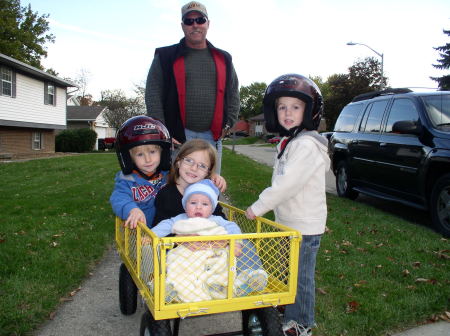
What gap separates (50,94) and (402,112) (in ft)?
83.2

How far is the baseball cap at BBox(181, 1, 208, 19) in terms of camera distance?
4090mm

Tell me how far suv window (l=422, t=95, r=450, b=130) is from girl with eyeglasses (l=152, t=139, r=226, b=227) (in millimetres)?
4451

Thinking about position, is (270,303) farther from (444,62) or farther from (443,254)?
(444,62)

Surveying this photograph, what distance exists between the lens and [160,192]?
11.3 ft

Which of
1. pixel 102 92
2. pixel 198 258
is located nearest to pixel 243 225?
pixel 198 258

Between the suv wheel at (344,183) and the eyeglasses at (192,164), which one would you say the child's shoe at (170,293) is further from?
the suv wheel at (344,183)

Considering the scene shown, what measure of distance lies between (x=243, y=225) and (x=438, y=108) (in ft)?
15.2

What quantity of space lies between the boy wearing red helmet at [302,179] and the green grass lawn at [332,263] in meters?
0.52

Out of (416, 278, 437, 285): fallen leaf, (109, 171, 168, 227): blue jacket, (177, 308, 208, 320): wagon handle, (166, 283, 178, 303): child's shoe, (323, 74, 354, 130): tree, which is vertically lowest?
(416, 278, 437, 285): fallen leaf

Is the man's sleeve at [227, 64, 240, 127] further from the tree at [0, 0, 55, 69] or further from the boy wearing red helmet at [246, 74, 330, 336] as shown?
the tree at [0, 0, 55, 69]

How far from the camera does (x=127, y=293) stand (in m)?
3.52

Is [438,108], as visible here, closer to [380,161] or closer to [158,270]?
[380,161]

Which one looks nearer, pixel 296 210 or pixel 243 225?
pixel 296 210

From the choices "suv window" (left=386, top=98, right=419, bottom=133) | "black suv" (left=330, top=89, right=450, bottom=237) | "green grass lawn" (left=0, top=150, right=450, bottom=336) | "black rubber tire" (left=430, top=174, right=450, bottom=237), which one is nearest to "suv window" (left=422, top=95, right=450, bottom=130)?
"black suv" (left=330, top=89, right=450, bottom=237)
